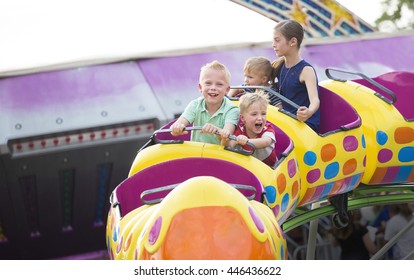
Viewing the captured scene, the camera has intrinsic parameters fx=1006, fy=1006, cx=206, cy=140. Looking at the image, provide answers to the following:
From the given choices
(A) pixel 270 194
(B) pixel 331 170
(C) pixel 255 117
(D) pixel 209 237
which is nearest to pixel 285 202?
(A) pixel 270 194

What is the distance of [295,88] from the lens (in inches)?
168

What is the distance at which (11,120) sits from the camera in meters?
6.57

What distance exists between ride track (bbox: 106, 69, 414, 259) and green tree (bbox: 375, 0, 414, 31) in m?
13.8

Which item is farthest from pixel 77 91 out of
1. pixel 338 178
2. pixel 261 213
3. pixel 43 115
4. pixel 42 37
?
pixel 261 213

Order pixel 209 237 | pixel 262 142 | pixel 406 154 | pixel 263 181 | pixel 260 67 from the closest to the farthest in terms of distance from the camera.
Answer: pixel 209 237, pixel 263 181, pixel 262 142, pixel 260 67, pixel 406 154

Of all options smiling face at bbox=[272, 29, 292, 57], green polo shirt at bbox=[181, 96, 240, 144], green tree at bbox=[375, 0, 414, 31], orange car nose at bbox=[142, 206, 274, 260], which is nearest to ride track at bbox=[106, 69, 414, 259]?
orange car nose at bbox=[142, 206, 274, 260]

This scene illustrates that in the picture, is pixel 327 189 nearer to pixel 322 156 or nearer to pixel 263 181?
pixel 322 156

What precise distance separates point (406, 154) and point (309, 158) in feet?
2.41

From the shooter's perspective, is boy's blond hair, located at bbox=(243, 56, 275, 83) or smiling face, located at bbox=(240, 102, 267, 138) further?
boy's blond hair, located at bbox=(243, 56, 275, 83)

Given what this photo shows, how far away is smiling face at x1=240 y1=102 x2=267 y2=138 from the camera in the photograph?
11.4 ft

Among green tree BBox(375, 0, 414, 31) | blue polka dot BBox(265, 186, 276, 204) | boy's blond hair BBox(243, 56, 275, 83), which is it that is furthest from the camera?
green tree BBox(375, 0, 414, 31)

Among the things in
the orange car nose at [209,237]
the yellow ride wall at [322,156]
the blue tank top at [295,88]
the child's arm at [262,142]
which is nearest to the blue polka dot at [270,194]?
the child's arm at [262,142]

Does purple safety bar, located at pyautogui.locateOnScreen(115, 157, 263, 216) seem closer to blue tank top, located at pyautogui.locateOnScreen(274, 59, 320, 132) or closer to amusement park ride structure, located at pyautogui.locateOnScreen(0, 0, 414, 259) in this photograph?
amusement park ride structure, located at pyautogui.locateOnScreen(0, 0, 414, 259)
